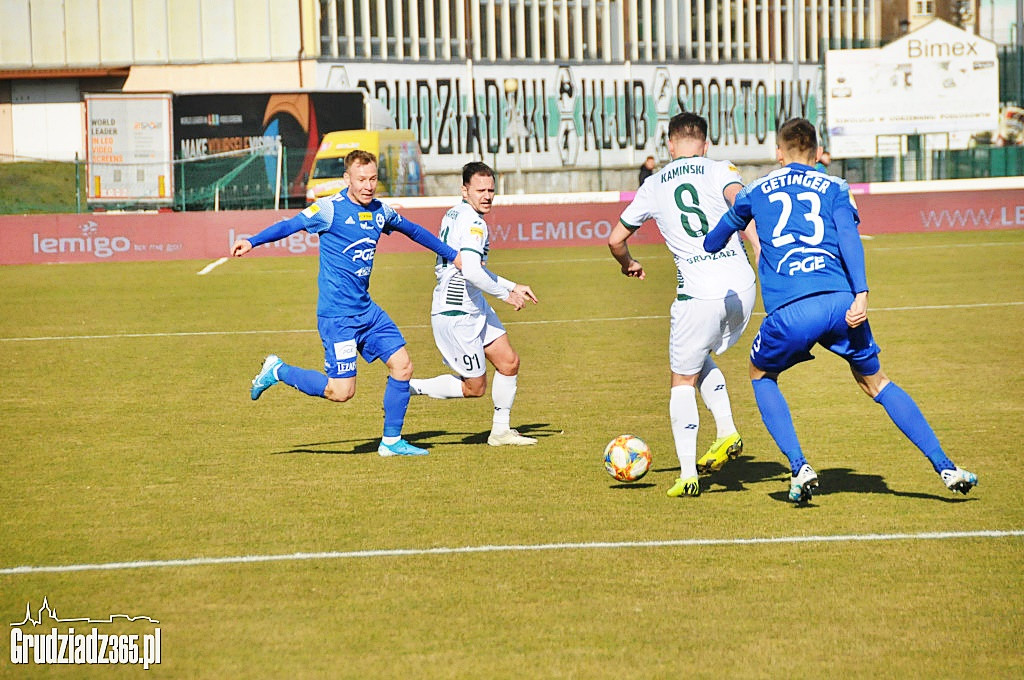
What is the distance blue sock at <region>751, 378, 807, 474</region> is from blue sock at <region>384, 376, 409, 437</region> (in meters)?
2.71

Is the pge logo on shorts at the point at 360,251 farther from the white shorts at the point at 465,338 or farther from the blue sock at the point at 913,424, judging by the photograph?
the blue sock at the point at 913,424

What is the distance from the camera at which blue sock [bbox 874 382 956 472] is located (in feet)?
24.3

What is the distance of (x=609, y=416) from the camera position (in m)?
10.8

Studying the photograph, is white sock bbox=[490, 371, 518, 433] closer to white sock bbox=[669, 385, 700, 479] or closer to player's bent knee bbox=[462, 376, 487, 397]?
player's bent knee bbox=[462, 376, 487, 397]

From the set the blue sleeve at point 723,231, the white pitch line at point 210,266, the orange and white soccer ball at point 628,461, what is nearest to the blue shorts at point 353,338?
the orange and white soccer ball at point 628,461

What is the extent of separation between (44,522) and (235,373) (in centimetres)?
628

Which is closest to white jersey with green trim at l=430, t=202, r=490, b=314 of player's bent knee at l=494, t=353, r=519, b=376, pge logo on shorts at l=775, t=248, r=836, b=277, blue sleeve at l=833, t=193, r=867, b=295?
player's bent knee at l=494, t=353, r=519, b=376

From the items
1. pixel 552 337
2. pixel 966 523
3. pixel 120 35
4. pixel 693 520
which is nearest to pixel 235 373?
pixel 552 337

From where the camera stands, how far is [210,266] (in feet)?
95.3

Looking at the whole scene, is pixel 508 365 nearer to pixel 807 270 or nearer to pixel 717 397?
pixel 717 397

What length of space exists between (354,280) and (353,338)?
38 cm

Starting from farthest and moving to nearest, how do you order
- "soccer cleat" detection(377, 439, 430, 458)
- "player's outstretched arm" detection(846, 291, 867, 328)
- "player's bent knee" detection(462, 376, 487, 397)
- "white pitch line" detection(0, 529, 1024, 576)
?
"player's bent knee" detection(462, 376, 487, 397)
"soccer cleat" detection(377, 439, 430, 458)
"player's outstretched arm" detection(846, 291, 867, 328)
"white pitch line" detection(0, 529, 1024, 576)

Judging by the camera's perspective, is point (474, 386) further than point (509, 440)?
Yes

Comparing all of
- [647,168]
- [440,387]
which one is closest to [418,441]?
[440,387]
